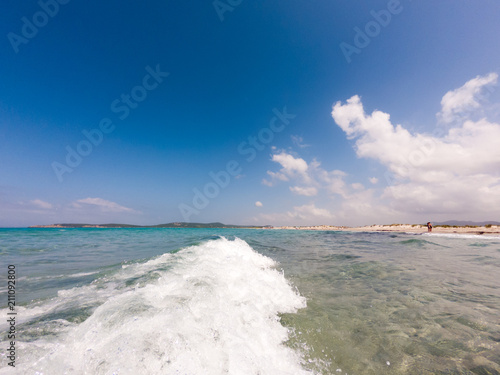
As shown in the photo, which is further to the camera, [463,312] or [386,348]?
[463,312]

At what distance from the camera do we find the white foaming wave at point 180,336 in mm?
2605

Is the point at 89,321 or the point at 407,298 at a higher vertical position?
the point at 89,321

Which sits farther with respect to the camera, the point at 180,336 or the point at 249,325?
the point at 249,325

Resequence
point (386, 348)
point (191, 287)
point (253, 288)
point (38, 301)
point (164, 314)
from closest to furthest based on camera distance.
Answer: point (386, 348), point (164, 314), point (38, 301), point (191, 287), point (253, 288)

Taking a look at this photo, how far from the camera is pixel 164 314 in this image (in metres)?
3.81

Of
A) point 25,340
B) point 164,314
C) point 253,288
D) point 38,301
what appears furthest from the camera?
point 253,288

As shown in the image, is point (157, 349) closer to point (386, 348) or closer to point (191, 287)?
point (191, 287)

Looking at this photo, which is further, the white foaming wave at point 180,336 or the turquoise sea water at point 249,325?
the turquoise sea water at point 249,325

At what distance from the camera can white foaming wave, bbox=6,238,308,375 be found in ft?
8.55

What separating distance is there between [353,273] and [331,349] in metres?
6.11

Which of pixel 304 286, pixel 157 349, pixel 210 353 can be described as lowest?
pixel 304 286

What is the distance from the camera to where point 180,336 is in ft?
10.4

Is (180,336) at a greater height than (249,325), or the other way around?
(180,336)

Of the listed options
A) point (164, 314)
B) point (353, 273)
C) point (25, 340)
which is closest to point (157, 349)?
point (164, 314)
